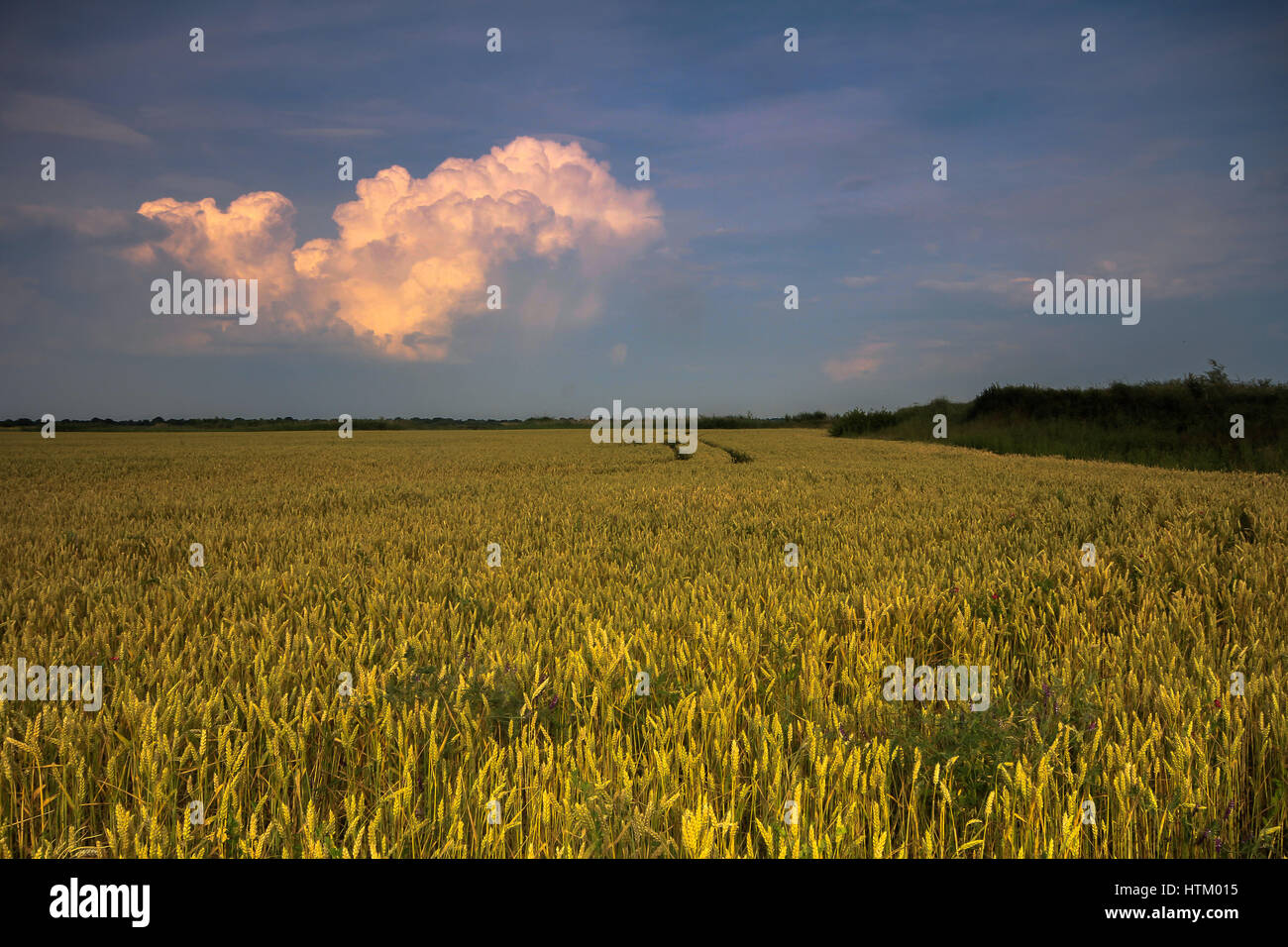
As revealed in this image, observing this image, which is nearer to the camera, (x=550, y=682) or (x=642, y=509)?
(x=550, y=682)

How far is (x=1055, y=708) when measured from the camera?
6.30 ft

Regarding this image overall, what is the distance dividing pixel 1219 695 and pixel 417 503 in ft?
25.0

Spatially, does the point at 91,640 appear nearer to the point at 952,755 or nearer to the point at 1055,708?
the point at 952,755

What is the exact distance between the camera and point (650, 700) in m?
2.14

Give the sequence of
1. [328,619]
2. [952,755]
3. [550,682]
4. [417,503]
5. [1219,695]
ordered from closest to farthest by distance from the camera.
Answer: [952,755], [1219,695], [550,682], [328,619], [417,503]

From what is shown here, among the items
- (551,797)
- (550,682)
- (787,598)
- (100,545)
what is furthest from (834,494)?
(100,545)

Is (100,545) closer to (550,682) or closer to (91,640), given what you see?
(91,640)

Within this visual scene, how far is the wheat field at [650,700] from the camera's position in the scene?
144 cm

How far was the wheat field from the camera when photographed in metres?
1.44
